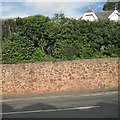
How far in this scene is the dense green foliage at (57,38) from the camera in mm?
11688

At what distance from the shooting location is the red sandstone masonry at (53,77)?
11.2 metres

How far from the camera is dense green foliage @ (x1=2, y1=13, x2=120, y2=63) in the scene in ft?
38.3

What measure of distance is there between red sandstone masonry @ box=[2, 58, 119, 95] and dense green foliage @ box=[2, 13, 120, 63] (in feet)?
2.04

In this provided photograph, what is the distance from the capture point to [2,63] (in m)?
11.4

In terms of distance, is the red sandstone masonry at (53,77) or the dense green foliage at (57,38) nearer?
the red sandstone masonry at (53,77)

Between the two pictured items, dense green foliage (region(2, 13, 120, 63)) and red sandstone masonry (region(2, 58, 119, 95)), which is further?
dense green foliage (region(2, 13, 120, 63))

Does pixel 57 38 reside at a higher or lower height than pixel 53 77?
higher

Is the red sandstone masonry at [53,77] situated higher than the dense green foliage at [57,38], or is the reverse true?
the dense green foliage at [57,38]

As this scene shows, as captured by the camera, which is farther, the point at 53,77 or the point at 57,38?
the point at 57,38

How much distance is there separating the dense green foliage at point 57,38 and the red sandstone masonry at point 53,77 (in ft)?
2.04

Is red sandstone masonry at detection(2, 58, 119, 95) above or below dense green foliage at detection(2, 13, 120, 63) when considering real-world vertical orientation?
below

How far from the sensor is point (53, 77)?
1124 cm

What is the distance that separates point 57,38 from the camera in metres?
12.1

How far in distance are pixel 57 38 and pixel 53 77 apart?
3173mm
